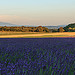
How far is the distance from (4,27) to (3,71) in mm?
34670

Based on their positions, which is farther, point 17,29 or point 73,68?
point 17,29

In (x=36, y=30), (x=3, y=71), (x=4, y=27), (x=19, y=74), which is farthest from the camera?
(x=4, y=27)

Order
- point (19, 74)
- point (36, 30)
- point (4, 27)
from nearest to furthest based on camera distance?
point (19, 74) → point (36, 30) → point (4, 27)

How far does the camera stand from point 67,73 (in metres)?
3.02

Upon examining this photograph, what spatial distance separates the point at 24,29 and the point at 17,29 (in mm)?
1525

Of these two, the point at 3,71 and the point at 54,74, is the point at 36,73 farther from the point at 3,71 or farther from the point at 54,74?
the point at 3,71

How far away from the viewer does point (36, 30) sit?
34156mm

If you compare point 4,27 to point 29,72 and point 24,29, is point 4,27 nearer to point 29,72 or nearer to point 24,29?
point 24,29

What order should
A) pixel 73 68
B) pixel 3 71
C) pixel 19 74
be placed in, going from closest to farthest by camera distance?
pixel 19 74
pixel 3 71
pixel 73 68

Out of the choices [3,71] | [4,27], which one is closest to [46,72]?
[3,71]

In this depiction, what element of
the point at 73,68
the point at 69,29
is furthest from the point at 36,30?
the point at 73,68

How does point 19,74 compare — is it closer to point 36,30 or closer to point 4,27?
point 36,30

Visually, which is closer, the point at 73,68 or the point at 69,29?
the point at 73,68

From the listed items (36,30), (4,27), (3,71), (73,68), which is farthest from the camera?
(4,27)
